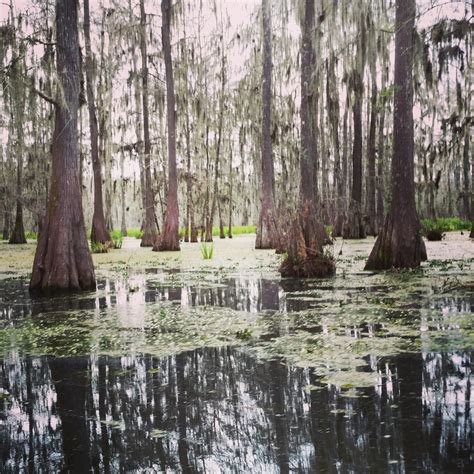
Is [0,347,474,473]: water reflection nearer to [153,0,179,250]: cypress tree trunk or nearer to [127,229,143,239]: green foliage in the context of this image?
[153,0,179,250]: cypress tree trunk

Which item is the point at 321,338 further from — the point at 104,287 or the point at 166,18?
the point at 166,18

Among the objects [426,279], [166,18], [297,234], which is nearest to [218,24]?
[166,18]

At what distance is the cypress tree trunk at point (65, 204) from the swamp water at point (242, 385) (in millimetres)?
1402

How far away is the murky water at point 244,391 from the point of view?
2328mm

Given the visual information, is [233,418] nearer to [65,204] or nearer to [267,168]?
[65,204]

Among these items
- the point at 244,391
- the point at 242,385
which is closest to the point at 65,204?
the point at 242,385

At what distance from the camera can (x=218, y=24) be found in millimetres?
25031

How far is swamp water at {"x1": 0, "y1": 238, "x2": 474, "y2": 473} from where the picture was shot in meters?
2.34

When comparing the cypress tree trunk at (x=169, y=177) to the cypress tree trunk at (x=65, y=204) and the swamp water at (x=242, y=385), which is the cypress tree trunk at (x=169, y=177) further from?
the swamp water at (x=242, y=385)

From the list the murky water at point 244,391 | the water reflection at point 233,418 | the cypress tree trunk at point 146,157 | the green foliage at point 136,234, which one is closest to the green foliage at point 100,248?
the cypress tree trunk at point 146,157

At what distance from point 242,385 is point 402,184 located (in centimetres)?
710

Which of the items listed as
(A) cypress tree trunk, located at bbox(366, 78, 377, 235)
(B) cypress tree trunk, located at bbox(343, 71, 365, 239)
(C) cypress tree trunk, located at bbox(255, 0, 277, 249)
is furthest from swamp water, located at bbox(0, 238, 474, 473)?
(A) cypress tree trunk, located at bbox(366, 78, 377, 235)

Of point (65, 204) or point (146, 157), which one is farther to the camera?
point (146, 157)

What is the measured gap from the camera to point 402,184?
966 cm
